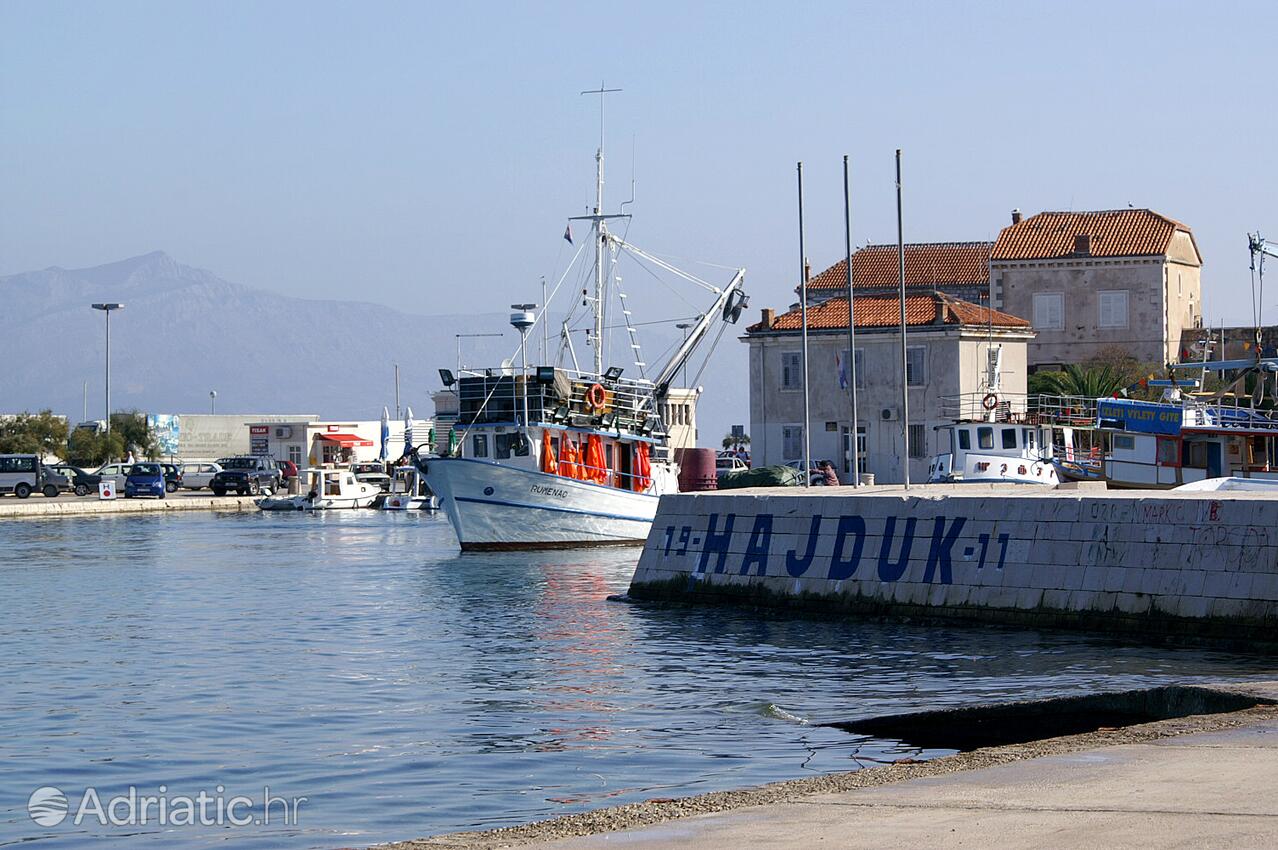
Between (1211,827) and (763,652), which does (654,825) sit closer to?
(1211,827)

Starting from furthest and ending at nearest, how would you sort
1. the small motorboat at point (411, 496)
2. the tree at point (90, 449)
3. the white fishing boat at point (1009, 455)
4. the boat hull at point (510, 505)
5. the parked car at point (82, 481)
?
the tree at point (90, 449) → the parked car at point (82, 481) → the small motorboat at point (411, 496) → the white fishing boat at point (1009, 455) → the boat hull at point (510, 505)

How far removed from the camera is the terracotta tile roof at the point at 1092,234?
81000 mm

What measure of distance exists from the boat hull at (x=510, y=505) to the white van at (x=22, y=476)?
45165 mm

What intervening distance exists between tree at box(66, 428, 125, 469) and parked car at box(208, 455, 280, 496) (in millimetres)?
13326

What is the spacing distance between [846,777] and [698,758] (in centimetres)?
278

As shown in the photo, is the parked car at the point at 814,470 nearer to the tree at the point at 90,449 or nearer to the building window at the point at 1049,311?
the building window at the point at 1049,311

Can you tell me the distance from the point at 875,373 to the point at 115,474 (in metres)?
44.4

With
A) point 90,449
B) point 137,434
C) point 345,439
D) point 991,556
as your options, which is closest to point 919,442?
point 991,556


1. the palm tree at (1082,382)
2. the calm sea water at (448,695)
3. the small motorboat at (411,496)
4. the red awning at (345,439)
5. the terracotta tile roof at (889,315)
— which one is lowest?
the calm sea water at (448,695)

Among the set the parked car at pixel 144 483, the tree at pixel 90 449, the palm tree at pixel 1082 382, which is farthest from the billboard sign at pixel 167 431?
the palm tree at pixel 1082 382

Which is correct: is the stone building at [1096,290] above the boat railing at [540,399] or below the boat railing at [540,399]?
above

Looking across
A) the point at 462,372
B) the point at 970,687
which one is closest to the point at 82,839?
the point at 970,687

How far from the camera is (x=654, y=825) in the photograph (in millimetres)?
9227

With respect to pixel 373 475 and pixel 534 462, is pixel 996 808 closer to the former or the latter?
pixel 534 462
